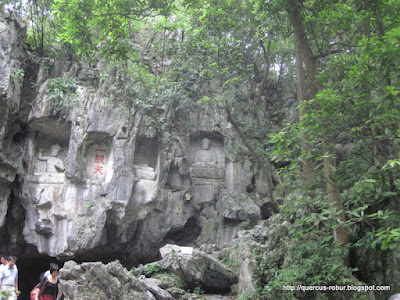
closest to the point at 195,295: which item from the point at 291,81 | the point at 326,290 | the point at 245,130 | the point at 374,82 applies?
the point at 326,290

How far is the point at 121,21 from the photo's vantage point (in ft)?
28.0

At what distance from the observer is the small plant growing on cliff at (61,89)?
12195mm

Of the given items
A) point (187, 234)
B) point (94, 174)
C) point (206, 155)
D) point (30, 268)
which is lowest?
point (30, 268)

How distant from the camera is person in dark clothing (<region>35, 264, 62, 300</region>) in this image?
19.1 ft

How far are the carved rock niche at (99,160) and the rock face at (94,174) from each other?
0.03m

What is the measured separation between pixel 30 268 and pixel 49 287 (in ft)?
29.4

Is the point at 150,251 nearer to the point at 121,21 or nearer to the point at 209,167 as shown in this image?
the point at 209,167

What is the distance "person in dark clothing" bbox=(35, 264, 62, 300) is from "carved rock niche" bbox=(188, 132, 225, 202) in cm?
863

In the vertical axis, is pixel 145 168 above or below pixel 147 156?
below

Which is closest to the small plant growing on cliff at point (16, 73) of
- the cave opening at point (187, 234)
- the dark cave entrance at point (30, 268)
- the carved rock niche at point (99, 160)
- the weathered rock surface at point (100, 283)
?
the carved rock niche at point (99, 160)

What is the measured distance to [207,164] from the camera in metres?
14.9

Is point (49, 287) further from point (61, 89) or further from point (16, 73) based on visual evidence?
point (61, 89)

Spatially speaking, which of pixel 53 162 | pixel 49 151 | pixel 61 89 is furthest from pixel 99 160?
pixel 61 89

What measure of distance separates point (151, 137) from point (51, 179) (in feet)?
12.0
